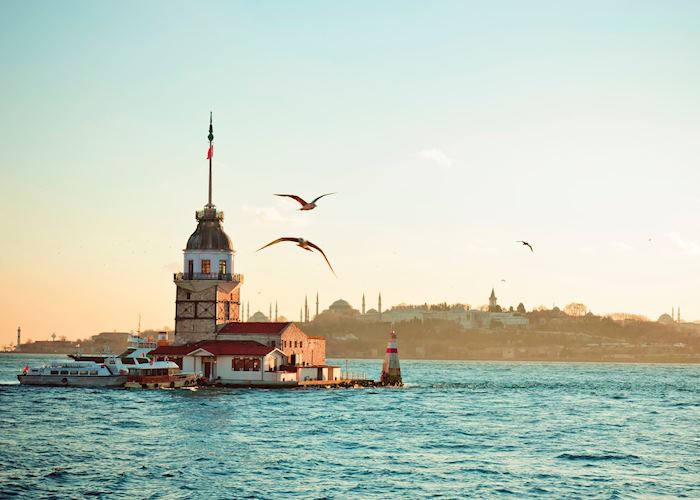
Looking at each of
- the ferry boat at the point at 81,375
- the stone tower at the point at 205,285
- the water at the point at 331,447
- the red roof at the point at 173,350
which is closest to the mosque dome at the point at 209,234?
the stone tower at the point at 205,285

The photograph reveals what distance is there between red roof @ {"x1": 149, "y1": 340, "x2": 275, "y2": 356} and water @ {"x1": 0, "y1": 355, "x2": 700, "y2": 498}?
6.92 metres

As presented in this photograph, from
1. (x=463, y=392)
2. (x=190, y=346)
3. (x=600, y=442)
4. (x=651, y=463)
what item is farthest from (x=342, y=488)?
(x=463, y=392)

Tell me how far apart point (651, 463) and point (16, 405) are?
1923 inches

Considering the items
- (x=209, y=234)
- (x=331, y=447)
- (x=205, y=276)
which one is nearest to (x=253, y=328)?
(x=205, y=276)

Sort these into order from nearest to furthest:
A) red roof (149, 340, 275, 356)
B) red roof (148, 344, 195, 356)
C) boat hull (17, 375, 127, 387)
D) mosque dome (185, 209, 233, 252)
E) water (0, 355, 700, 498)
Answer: water (0, 355, 700, 498), boat hull (17, 375, 127, 387), red roof (149, 340, 275, 356), red roof (148, 344, 195, 356), mosque dome (185, 209, 233, 252)

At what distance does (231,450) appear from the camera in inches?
2256

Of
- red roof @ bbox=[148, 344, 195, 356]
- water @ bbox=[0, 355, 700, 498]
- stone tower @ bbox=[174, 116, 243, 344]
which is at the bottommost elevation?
water @ bbox=[0, 355, 700, 498]

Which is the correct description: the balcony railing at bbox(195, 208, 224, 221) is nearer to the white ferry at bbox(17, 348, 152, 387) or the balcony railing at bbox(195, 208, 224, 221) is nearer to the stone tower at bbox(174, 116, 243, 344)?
the stone tower at bbox(174, 116, 243, 344)

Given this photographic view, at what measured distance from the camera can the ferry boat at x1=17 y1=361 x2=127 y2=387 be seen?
103875mm

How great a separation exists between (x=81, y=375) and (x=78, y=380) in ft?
1.94

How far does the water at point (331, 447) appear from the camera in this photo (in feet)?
151

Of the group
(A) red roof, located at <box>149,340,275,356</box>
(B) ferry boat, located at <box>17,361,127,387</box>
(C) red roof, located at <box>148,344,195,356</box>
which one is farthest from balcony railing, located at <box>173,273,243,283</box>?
(B) ferry boat, located at <box>17,361,127,387</box>

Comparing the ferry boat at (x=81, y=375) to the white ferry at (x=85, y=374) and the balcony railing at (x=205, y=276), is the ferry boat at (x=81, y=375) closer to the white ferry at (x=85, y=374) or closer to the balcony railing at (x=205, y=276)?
the white ferry at (x=85, y=374)

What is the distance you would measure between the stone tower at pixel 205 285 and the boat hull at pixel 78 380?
408 inches
